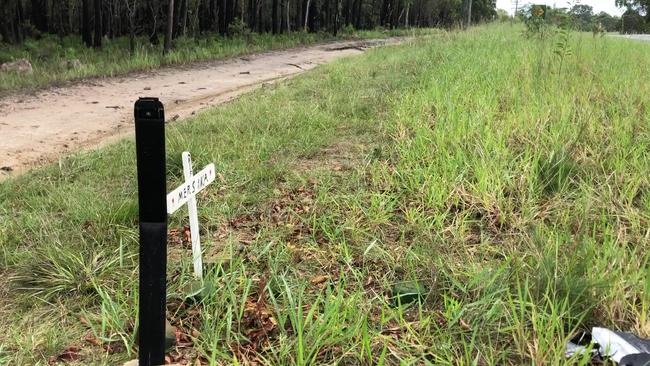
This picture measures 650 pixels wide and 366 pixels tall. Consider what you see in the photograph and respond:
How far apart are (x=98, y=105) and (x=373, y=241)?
6934 millimetres

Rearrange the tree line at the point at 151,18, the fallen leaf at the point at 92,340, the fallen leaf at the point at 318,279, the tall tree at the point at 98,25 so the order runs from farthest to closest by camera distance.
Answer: the tree line at the point at 151,18, the tall tree at the point at 98,25, the fallen leaf at the point at 318,279, the fallen leaf at the point at 92,340

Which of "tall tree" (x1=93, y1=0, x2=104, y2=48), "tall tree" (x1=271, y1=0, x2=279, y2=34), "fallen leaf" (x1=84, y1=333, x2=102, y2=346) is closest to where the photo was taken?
"fallen leaf" (x1=84, y1=333, x2=102, y2=346)

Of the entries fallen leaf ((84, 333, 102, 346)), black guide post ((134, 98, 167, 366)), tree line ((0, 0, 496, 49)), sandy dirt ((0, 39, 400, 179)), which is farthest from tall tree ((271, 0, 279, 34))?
black guide post ((134, 98, 167, 366))

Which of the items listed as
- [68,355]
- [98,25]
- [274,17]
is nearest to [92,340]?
[68,355]

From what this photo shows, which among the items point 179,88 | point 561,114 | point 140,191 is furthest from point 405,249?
point 179,88

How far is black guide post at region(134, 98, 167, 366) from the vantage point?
1395 mm

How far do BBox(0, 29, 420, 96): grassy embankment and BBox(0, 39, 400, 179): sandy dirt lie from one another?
50 centimetres

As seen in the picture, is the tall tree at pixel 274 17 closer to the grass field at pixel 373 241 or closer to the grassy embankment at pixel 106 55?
the grassy embankment at pixel 106 55

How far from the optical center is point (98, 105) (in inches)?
319

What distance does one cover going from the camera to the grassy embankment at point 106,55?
393 inches

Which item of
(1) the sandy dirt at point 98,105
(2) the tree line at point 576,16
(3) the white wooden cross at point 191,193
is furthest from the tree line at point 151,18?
(3) the white wooden cross at point 191,193

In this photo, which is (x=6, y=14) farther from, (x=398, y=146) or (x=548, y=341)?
(x=548, y=341)

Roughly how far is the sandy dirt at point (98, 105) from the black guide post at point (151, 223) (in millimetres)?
3890

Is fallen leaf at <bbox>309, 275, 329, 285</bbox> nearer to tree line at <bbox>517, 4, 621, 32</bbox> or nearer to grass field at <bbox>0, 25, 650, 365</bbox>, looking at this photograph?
grass field at <bbox>0, 25, 650, 365</bbox>
